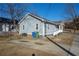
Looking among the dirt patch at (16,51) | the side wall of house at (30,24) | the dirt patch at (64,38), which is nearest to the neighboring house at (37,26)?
the side wall of house at (30,24)

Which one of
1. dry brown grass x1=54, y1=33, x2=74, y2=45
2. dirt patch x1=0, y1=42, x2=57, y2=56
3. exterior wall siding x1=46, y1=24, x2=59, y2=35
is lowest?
dirt patch x1=0, y1=42, x2=57, y2=56

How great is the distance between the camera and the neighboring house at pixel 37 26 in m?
12.8

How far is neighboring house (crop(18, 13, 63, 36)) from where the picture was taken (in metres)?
12.8

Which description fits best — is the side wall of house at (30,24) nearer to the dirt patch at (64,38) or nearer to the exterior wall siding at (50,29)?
the exterior wall siding at (50,29)

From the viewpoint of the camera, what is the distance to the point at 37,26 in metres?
12.7

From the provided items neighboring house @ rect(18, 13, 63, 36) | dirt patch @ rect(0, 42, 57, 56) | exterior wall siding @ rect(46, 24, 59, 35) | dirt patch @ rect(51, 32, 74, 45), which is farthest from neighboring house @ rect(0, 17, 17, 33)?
dirt patch @ rect(51, 32, 74, 45)

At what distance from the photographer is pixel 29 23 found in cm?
1275

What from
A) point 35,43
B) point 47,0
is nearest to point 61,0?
point 47,0

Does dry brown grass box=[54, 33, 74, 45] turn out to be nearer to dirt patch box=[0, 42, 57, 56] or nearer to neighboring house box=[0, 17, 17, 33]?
dirt patch box=[0, 42, 57, 56]

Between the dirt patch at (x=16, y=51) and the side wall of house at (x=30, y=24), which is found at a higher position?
the side wall of house at (x=30, y=24)

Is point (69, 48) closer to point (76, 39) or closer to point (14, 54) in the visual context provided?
point (76, 39)

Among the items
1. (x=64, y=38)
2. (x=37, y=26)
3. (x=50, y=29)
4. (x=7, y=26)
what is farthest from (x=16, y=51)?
(x=64, y=38)

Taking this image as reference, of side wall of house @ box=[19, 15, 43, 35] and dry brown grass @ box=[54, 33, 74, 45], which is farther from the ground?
side wall of house @ box=[19, 15, 43, 35]

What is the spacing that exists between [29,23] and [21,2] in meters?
0.49
